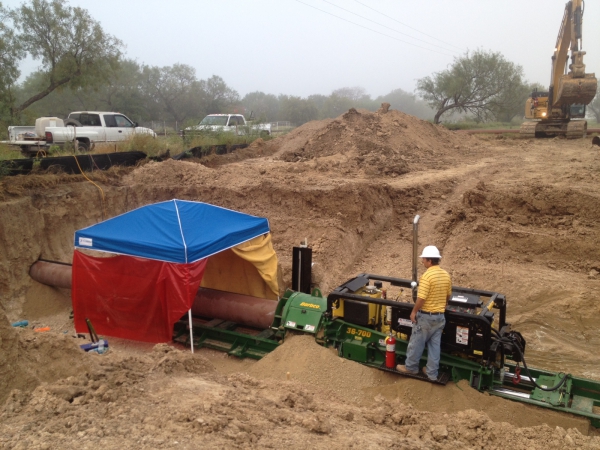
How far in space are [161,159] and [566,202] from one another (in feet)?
38.1

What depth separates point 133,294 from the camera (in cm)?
830

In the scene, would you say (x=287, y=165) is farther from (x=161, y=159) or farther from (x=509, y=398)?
(x=509, y=398)

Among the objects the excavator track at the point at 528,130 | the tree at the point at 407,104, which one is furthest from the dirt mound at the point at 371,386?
the tree at the point at 407,104

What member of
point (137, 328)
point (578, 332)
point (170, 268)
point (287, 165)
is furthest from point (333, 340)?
point (287, 165)

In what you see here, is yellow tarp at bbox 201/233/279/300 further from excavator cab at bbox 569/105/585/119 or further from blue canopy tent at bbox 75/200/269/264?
A: excavator cab at bbox 569/105/585/119

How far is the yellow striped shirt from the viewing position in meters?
5.74

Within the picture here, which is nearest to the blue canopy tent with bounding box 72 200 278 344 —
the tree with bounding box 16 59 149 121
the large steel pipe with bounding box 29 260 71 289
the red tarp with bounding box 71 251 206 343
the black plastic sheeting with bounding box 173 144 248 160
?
the red tarp with bounding box 71 251 206 343

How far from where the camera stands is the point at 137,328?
27.5 feet

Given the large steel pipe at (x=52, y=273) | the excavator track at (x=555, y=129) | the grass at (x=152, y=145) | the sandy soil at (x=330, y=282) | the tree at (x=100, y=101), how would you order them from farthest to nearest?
the tree at (x=100, y=101) < the excavator track at (x=555, y=129) < the grass at (x=152, y=145) < the large steel pipe at (x=52, y=273) < the sandy soil at (x=330, y=282)

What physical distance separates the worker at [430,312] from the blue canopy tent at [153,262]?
337 cm

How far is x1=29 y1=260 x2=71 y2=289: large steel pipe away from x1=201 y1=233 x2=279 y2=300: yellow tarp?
285 cm

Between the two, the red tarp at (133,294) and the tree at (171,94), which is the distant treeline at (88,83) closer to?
the tree at (171,94)

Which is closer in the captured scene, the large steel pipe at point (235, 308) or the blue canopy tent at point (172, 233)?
the blue canopy tent at point (172, 233)

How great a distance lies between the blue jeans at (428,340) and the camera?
19.0 ft
